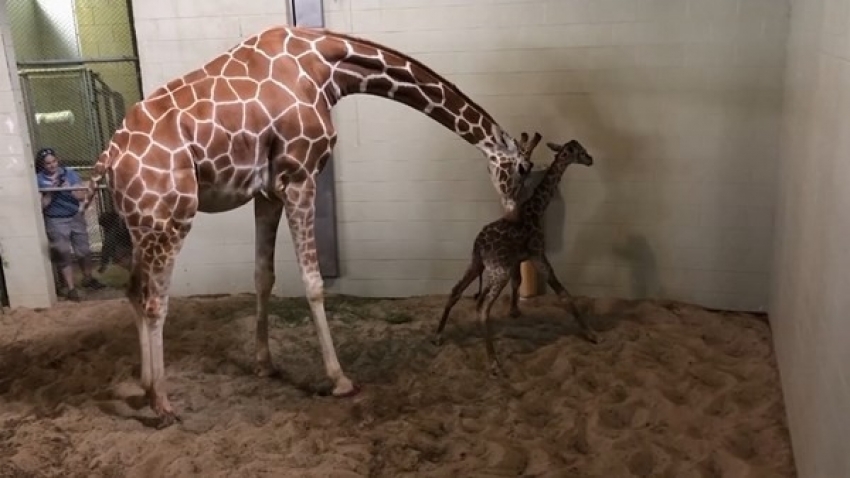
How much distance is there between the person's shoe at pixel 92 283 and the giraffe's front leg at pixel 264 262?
174 cm

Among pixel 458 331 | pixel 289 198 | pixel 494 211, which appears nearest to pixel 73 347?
pixel 289 198

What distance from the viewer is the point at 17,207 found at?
4.43 meters

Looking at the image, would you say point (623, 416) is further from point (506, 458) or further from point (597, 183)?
point (597, 183)

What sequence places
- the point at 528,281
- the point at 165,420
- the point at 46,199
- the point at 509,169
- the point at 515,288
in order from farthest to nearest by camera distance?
1. the point at 46,199
2. the point at 528,281
3. the point at 515,288
4. the point at 509,169
5. the point at 165,420

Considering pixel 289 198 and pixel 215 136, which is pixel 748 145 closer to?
pixel 289 198

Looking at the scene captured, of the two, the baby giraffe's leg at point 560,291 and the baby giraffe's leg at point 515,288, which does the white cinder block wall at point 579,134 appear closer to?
the baby giraffe's leg at point 515,288

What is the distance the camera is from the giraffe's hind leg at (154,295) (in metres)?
2.86

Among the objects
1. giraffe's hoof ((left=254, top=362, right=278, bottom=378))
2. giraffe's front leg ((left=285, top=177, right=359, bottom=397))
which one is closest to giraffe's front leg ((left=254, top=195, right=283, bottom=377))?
giraffe's hoof ((left=254, top=362, right=278, bottom=378))

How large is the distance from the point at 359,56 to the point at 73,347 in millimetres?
2261

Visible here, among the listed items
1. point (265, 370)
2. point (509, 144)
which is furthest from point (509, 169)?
point (265, 370)

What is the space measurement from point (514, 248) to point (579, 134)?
3.37ft

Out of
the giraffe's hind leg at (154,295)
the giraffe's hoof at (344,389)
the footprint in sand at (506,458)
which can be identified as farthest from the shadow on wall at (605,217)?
the giraffe's hind leg at (154,295)

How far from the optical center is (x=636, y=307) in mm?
4227

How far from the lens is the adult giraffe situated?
9.27ft
